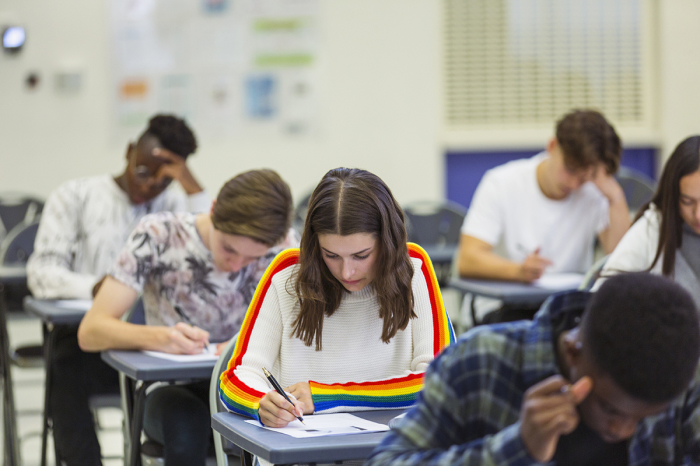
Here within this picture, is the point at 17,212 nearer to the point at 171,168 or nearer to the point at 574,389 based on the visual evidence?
the point at 171,168

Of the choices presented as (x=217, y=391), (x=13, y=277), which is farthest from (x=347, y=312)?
(x=13, y=277)

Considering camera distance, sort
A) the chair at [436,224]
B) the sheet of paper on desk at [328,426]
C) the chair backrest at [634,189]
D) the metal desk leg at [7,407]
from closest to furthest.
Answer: the sheet of paper on desk at [328,426], the metal desk leg at [7,407], the chair backrest at [634,189], the chair at [436,224]

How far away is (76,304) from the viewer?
9.05 feet

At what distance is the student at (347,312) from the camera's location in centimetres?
159

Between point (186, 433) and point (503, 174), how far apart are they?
1.83 m

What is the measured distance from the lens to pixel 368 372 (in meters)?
1.69

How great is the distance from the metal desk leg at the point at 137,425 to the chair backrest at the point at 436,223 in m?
2.58

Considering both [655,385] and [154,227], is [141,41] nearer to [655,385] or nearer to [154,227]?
[154,227]

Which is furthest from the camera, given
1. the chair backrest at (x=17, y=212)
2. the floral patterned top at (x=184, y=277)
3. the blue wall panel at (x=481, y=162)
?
the blue wall panel at (x=481, y=162)

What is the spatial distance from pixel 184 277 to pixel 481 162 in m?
3.54

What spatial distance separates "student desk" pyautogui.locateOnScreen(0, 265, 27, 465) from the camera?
9.41 feet

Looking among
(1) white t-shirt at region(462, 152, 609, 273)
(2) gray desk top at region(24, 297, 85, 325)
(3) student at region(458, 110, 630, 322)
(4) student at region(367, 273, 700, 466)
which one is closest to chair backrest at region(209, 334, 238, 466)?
(4) student at region(367, 273, 700, 466)

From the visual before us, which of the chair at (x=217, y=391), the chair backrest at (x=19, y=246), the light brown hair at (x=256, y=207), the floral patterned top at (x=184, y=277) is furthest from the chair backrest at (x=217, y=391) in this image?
the chair backrest at (x=19, y=246)

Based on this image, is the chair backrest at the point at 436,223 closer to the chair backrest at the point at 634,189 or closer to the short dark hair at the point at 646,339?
the chair backrest at the point at 634,189
